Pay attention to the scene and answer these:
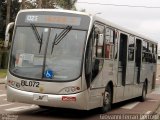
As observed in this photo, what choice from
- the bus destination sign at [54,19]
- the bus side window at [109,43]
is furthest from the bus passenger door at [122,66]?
the bus destination sign at [54,19]

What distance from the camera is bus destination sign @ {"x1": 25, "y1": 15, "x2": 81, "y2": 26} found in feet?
46.0

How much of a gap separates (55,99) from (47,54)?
4.21 feet

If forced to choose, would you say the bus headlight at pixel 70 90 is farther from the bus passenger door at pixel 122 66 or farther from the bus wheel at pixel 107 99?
the bus passenger door at pixel 122 66

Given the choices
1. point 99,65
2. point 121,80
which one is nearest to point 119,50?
point 121,80

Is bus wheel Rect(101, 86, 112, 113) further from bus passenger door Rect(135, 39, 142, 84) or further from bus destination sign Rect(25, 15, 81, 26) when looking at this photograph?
bus passenger door Rect(135, 39, 142, 84)

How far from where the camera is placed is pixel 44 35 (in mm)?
13984

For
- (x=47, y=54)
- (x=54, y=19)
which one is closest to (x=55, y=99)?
(x=47, y=54)

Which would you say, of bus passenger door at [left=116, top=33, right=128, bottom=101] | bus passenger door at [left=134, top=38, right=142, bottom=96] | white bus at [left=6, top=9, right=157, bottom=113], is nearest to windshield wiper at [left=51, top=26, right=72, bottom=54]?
white bus at [left=6, top=9, right=157, bottom=113]

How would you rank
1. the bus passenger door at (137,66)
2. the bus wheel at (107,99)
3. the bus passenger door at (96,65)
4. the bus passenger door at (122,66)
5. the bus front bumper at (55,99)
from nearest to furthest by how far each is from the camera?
Answer: the bus front bumper at (55,99)
the bus passenger door at (96,65)
the bus wheel at (107,99)
the bus passenger door at (122,66)
the bus passenger door at (137,66)

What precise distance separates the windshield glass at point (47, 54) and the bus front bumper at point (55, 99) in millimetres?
477

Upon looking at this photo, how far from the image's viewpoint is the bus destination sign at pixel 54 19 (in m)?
14.0

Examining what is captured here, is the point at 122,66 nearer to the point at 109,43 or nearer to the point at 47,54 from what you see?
the point at 109,43

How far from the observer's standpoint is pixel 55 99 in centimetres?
1328

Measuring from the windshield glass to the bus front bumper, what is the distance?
0.48 metres
